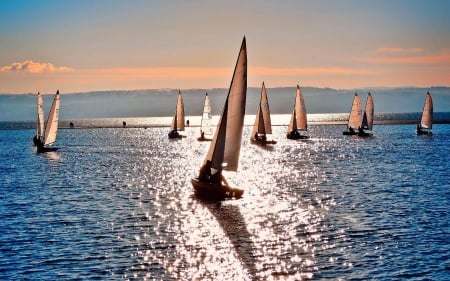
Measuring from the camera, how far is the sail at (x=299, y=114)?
144 metres

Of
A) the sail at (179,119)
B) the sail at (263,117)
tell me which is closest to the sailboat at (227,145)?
the sail at (263,117)

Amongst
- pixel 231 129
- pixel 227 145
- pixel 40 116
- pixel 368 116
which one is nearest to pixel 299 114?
pixel 368 116

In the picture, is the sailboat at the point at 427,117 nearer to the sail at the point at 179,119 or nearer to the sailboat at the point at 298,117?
the sailboat at the point at 298,117

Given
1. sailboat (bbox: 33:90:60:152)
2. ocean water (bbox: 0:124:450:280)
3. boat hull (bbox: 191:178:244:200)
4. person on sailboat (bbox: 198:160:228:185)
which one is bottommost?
ocean water (bbox: 0:124:450:280)

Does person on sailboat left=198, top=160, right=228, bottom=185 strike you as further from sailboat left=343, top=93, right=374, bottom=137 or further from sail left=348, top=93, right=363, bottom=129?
sailboat left=343, top=93, right=374, bottom=137

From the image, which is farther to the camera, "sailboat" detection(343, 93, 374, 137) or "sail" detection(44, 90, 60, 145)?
"sailboat" detection(343, 93, 374, 137)

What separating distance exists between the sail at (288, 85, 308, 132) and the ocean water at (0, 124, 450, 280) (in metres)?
62.3

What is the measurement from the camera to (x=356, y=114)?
6107 inches

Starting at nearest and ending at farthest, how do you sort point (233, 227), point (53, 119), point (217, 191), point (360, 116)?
point (233, 227), point (217, 191), point (53, 119), point (360, 116)

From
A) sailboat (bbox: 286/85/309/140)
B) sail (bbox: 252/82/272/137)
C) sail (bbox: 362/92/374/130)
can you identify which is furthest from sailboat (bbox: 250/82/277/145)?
sail (bbox: 362/92/374/130)

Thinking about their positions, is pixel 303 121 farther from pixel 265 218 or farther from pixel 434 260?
pixel 434 260

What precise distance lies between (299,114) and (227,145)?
311 ft

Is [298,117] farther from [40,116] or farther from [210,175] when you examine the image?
[210,175]

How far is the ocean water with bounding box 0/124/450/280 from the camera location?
33.2m
